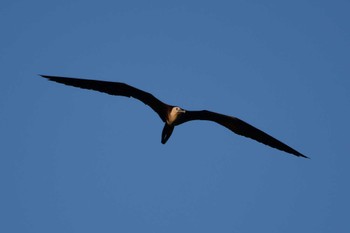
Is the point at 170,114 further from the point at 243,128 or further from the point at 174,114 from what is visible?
the point at 243,128

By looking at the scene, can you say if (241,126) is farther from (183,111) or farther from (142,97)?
(142,97)

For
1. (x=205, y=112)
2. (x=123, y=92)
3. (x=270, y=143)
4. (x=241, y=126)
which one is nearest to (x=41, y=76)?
(x=123, y=92)

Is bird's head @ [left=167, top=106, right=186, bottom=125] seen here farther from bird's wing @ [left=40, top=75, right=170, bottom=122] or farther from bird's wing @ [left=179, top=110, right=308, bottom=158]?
bird's wing @ [left=179, top=110, right=308, bottom=158]

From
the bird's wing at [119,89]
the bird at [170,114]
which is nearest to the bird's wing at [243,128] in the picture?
the bird at [170,114]

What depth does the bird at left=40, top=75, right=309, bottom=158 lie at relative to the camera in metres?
14.4

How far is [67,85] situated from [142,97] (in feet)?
7.05

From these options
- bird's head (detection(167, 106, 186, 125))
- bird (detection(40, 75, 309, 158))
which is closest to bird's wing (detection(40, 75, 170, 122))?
bird (detection(40, 75, 309, 158))

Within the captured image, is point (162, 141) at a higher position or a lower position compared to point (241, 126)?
lower

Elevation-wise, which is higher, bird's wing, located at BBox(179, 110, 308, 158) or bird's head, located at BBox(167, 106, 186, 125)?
bird's wing, located at BBox(179, 110, 308, 158)

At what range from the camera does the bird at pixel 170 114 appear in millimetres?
14383

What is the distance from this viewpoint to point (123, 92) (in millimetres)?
14578

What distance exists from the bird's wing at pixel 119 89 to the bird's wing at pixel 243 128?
87 centimetres

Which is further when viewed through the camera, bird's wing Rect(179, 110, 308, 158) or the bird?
bird's wing Rect(179, 110, 308, 158)

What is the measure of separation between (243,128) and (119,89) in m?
3.89
